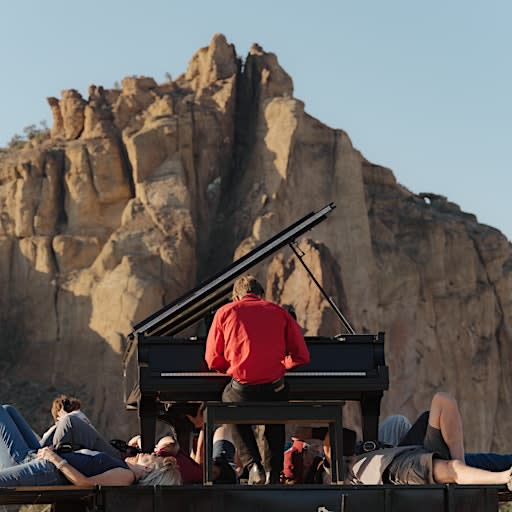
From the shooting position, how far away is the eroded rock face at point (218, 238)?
42125 millimetres

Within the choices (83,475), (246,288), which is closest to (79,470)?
(83,475)

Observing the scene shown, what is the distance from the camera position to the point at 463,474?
8930mm

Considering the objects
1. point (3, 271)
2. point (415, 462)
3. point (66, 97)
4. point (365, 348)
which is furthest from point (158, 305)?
point (415, 462)

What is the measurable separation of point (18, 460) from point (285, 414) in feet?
5.61

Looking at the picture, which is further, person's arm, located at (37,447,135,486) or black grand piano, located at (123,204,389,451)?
black grand piano, located at (123,204,389,451)

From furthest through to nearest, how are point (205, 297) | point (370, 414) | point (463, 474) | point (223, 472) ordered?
point (205, 297), point (370, 414), point (223, 472), point (463, 474)

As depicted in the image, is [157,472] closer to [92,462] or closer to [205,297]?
[92,462]

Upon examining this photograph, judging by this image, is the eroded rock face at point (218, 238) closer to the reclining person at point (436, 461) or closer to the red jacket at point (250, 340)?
the red jacket at point (250, 340)

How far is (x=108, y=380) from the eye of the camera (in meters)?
41.5

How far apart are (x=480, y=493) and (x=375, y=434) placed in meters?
2.71

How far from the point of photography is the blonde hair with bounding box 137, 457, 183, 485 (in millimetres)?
8922

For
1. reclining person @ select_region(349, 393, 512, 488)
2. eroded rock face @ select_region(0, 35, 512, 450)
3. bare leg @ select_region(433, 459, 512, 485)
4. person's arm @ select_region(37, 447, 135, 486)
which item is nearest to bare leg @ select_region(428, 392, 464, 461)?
reclining person @ select_region(349, 393, 512, 488)

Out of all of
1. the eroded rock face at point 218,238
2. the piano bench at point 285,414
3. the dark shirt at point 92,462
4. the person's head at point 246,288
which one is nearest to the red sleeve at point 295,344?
the person's head at point 246,288

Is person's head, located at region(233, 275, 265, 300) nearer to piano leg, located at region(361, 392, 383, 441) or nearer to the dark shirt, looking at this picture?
the dark shirt
